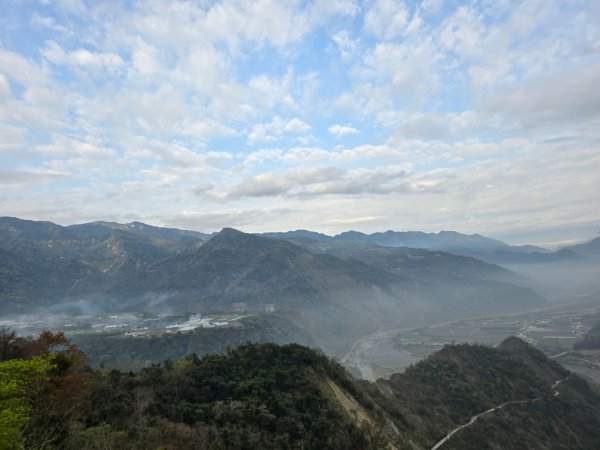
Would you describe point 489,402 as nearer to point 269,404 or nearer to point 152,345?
point 269,404

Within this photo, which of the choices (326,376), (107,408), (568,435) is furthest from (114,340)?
(568,435)

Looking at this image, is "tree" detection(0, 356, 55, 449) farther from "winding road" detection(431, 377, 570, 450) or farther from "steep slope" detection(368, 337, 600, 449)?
"winding road" detection(431, 377, 570, 450)

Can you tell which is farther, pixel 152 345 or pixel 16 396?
pixel 152 345

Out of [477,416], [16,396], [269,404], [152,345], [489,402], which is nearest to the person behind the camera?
[16,396]

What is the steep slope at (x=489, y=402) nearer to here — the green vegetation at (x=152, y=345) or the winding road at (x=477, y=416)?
the winding road at (x=477, y=416)

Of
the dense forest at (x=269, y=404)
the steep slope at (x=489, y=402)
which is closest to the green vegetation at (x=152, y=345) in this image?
the steep slope at (x=489, y=402)

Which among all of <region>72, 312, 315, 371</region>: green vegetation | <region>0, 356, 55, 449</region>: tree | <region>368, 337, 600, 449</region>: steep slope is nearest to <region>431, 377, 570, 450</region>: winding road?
<region>368, 337, 600, 449</region>: steep slope

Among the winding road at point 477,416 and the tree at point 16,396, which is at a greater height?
the tree at point 16,396

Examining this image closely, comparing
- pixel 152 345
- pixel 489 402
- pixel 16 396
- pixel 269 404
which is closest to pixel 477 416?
pixel 489 402

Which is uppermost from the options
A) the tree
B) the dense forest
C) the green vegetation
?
the tree

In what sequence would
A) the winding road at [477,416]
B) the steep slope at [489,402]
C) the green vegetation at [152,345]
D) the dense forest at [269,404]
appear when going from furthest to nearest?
the green vegetation at [152,345] < the steep slope at [489,402] < the winding road at [477,416] < the dense forest at [269,404]
